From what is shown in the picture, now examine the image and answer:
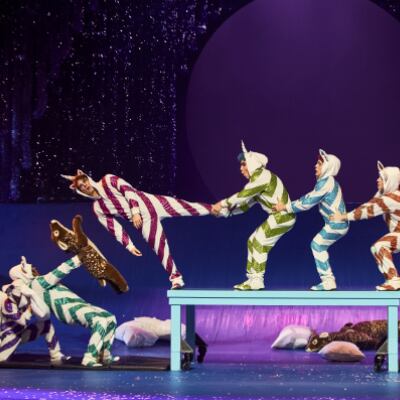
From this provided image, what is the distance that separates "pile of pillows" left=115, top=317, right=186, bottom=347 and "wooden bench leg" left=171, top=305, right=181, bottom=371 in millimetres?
1349

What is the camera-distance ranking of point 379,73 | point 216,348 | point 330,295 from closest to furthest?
point 330,295
point 216,348
point 379,73

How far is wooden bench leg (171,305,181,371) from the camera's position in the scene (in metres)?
7.60

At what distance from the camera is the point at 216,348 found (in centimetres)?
905

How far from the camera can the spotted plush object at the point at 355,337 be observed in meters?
8.84

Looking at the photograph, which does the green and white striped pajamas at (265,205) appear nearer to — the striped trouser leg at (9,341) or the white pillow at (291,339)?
the white pillow at (291,339)

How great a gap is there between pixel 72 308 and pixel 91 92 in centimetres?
442

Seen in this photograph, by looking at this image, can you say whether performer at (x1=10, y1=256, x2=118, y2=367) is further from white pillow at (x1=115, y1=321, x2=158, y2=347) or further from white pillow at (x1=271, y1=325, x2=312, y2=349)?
white pillow at (x1=271, y1=325, x2=312, y2=349)

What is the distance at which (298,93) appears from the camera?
11.4 metres

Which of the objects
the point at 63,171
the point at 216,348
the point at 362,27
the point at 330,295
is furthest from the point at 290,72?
the point at 330,295

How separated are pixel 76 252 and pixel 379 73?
4674mm

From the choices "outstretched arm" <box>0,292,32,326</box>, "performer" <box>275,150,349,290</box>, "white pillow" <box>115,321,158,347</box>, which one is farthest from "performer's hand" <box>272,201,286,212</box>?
"white pillow" <box>115,321,158,347</box>

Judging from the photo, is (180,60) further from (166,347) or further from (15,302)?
(15,302)

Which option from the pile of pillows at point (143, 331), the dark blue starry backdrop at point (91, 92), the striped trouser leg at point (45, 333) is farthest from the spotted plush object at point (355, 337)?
the dark blue starry backdrop at point (91, 92)

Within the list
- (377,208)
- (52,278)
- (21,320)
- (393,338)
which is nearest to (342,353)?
(393,338)
